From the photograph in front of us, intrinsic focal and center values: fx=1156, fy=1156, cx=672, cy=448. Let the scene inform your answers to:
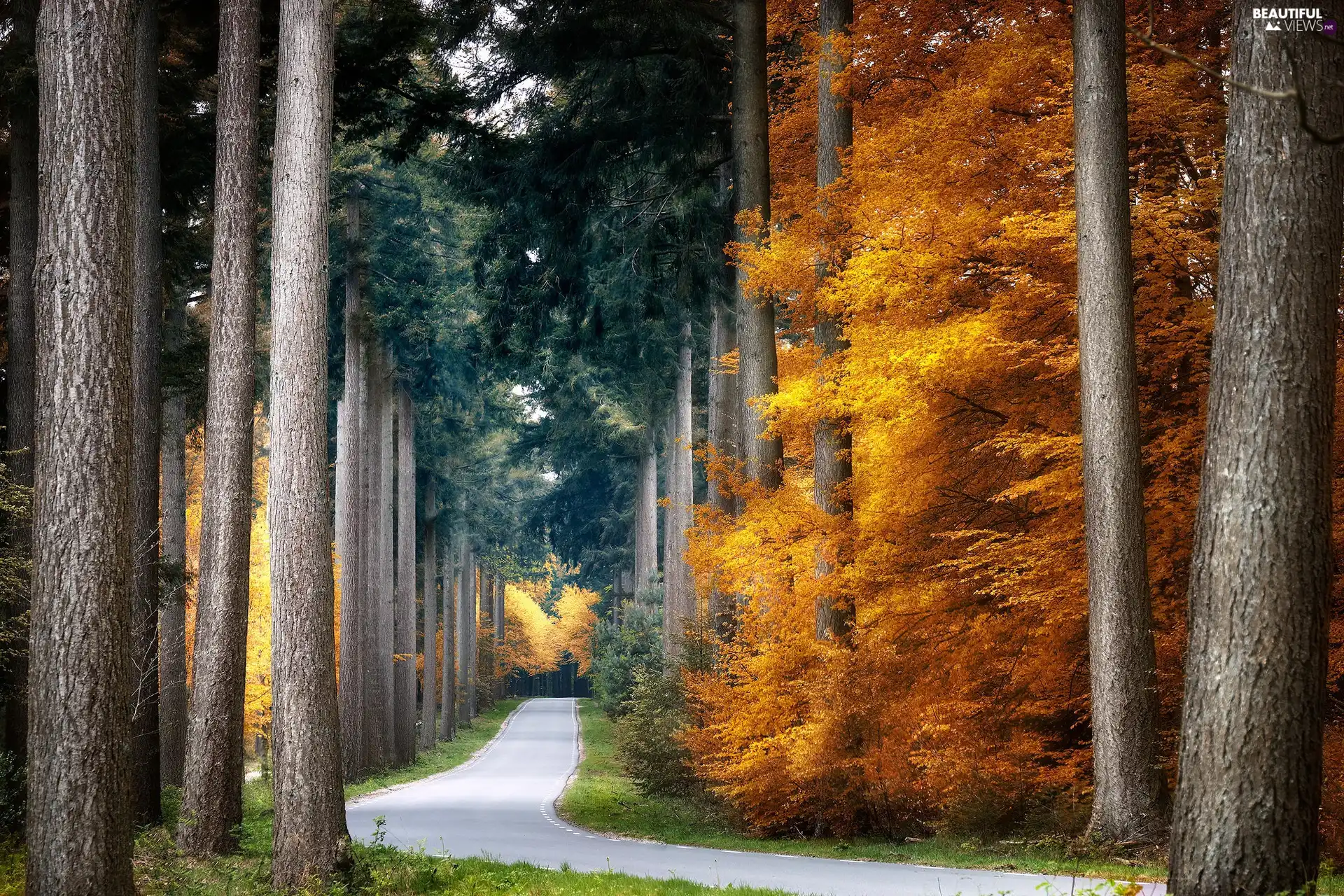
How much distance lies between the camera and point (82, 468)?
752 cm

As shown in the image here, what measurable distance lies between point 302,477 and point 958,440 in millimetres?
8130

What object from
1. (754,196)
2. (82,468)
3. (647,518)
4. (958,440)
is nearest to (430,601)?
(647,518)

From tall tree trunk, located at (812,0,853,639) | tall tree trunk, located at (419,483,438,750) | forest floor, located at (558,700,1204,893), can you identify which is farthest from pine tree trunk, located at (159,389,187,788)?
tall tree trunk, located at (419,483,438,750)

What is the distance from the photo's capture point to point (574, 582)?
71.7 metres

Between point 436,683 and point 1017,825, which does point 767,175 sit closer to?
point 1017,825

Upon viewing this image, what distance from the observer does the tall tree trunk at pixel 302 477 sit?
32.9 feet

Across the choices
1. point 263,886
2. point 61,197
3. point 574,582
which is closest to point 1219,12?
point 61,197

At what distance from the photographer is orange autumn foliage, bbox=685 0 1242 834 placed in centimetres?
1264

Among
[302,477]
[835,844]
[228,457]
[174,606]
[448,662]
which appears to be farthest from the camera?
[448,662]

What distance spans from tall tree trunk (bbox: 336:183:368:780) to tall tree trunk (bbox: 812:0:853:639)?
15.1m

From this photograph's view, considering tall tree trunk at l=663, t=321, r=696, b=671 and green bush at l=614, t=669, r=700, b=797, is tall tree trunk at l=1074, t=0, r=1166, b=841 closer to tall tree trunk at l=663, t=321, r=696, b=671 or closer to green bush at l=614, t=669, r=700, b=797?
green bush at l=614, t=669, r=700, b=797

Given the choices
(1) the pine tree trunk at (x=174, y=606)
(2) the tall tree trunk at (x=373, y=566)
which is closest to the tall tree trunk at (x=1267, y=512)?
(1) the pine tree trunk at (x=174, y=606)

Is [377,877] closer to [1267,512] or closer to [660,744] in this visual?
[1267,512]

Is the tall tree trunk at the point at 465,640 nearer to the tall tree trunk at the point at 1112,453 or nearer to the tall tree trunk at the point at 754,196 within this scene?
the tall tree trunk at the point at 754,196
